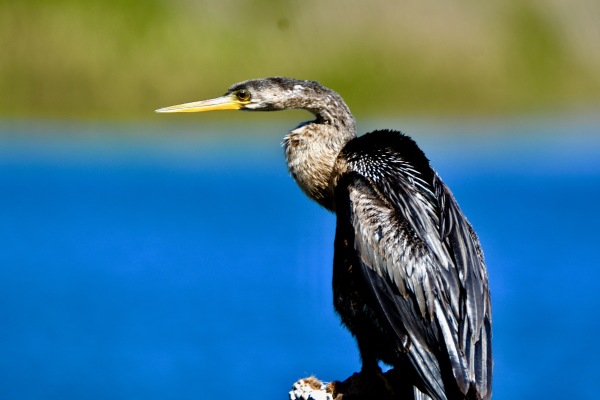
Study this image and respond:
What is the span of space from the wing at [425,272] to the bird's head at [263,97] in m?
0.74

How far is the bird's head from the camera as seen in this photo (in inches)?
225

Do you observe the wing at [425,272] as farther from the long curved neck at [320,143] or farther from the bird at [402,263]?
the long curved neck at [320,143]

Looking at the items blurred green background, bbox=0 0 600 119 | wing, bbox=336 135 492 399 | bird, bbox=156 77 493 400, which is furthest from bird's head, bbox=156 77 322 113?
blurred green background, bbox=0 0 600 119

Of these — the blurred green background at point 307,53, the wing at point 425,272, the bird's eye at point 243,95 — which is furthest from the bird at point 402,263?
the blurred green background at point 307,53

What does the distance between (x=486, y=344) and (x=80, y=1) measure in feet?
76.7

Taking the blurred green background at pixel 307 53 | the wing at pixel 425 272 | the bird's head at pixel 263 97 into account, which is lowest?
the wing at pixel 425 272

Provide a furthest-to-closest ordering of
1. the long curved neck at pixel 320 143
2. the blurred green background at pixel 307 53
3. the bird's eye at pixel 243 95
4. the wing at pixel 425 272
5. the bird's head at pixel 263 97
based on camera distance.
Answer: the blurred green background at pixel 307 53, the bird's eye at pixel 243 95, the bird's head at pixel 263 97, the long curved neck at pixel 320 143, the wing at pixel 425 272

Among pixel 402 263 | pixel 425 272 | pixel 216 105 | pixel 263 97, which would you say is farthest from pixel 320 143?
pixel 425 272

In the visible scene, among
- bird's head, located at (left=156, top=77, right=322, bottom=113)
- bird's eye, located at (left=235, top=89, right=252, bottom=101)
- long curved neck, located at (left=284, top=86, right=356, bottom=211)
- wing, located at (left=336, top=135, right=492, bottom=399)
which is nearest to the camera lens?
wing, located at (left=336, top=135, right=492, bottom=399)

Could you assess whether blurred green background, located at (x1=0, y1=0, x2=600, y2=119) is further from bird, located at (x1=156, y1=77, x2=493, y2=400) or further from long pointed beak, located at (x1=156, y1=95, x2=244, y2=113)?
bird, located at (x1=156, y1=77, x2=493, y2=400)

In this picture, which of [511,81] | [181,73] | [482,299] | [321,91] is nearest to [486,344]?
[482,299]

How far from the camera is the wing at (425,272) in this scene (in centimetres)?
453

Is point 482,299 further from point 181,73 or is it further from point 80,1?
point 80,1

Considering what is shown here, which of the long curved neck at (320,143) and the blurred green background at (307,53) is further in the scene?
the blurred green background at (307,53)
